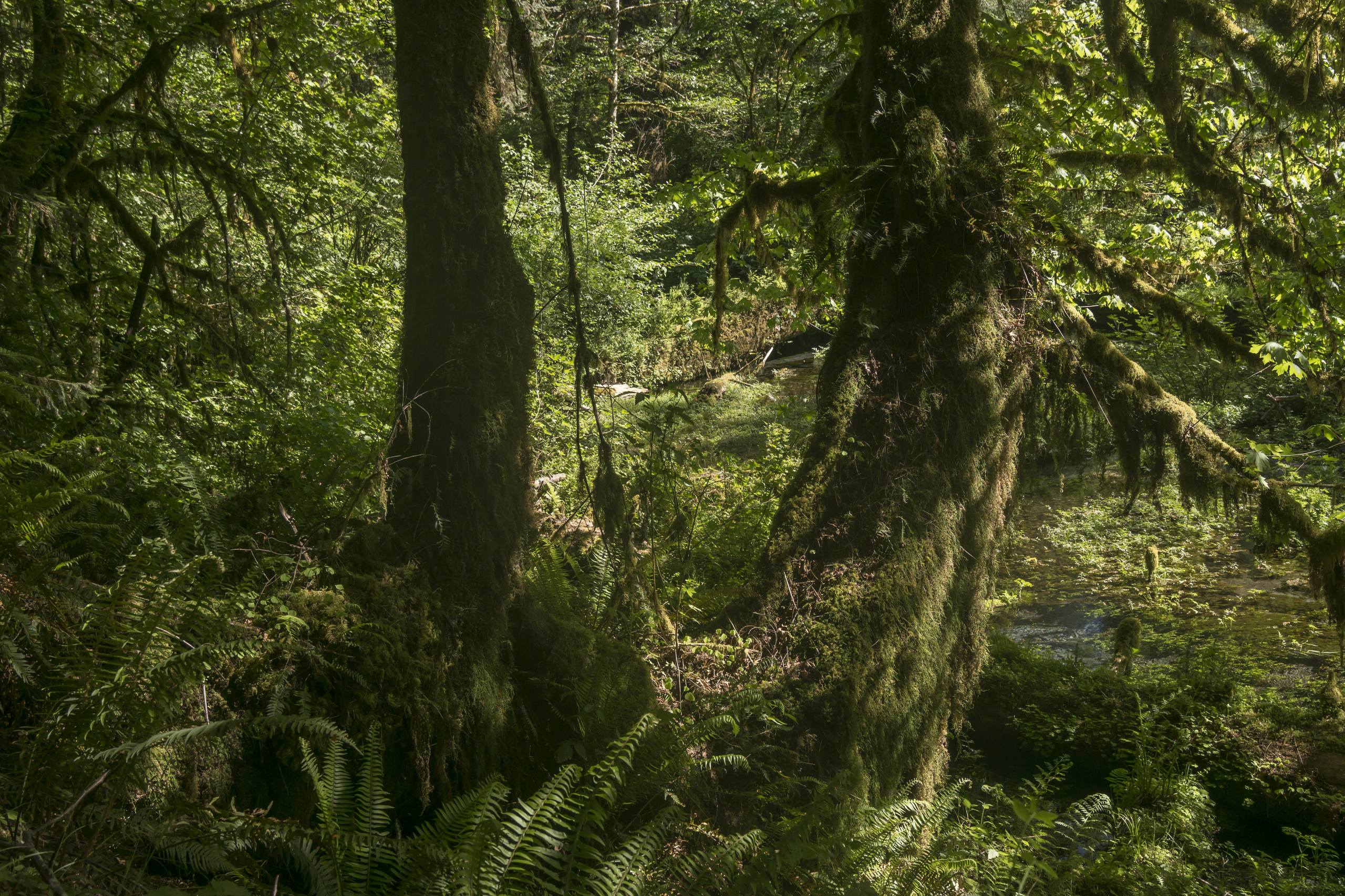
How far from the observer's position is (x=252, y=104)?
5.09 metres

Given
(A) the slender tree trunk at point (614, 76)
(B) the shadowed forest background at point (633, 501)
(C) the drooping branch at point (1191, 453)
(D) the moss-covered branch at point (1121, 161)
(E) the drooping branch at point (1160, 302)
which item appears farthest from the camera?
(A) the slender tree trunk at point (614, 76)

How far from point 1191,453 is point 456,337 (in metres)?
4.82

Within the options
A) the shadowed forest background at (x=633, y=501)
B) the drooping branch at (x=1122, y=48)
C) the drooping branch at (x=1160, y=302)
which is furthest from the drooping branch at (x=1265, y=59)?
the drooping branch at (x=1160, y=302)

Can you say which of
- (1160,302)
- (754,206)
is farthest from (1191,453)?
(754,206)

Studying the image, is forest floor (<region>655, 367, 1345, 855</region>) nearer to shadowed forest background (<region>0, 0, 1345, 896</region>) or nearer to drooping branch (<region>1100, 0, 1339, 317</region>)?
shadowed forest background (<region>0, 0, 1345, 896</region>)

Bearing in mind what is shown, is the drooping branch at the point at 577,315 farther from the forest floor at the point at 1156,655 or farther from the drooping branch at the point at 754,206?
the drooping branch at the point at 754,206

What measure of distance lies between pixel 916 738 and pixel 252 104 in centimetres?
575

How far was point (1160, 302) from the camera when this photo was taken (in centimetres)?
634

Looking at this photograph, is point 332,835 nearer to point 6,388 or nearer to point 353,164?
point 6,388

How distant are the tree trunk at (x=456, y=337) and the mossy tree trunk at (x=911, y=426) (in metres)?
1.79

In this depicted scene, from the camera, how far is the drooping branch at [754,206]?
6844 millimetres

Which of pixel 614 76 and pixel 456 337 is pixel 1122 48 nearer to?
pixel 456 337

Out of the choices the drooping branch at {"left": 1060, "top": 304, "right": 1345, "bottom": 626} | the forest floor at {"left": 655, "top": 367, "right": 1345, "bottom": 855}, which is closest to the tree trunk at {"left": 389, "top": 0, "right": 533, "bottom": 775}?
the forest floor at {"left": 655, "top": 367, "right": 1345, "bottom": 855}

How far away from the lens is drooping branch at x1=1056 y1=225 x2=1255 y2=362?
615 cm
